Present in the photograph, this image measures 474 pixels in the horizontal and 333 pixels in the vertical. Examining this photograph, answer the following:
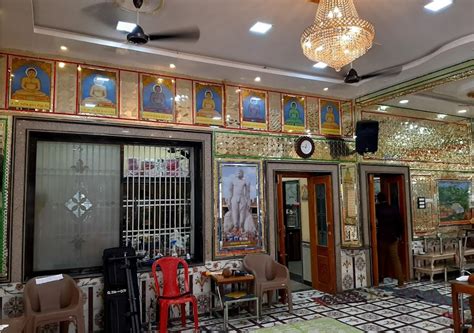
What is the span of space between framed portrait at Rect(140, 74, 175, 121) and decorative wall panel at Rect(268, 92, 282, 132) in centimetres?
166

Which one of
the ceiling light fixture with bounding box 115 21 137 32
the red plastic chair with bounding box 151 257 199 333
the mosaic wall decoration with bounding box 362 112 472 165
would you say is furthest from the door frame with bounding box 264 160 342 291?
the ceiling light fixture with bounding box 115 21 137 32

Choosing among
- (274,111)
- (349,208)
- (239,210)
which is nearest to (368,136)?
(349,208)

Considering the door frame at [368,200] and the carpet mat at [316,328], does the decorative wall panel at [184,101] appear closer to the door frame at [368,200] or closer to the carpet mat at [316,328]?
the carpet mat at [316,328]

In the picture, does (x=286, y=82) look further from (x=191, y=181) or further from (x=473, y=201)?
(x=473, y=201)

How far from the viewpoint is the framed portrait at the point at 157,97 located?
5.02 metres

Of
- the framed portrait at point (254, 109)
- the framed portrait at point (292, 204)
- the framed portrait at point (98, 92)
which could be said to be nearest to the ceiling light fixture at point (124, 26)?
the framed portrait at point (98, 92)

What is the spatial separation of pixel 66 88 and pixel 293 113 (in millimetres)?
3522

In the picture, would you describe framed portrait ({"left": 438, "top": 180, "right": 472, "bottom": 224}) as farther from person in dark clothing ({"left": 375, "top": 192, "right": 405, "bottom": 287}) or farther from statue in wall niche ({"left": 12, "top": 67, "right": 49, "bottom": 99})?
statue in wall niche ({"left": 12, "top": 67, "right": 49, "bottom": 99})

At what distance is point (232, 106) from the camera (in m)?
5.62

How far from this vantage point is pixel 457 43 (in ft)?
14.7

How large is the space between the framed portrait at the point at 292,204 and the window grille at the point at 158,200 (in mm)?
3498

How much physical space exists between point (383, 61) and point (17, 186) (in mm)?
5072

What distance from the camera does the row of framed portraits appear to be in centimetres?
440

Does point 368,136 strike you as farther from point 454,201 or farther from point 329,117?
point 454,201
